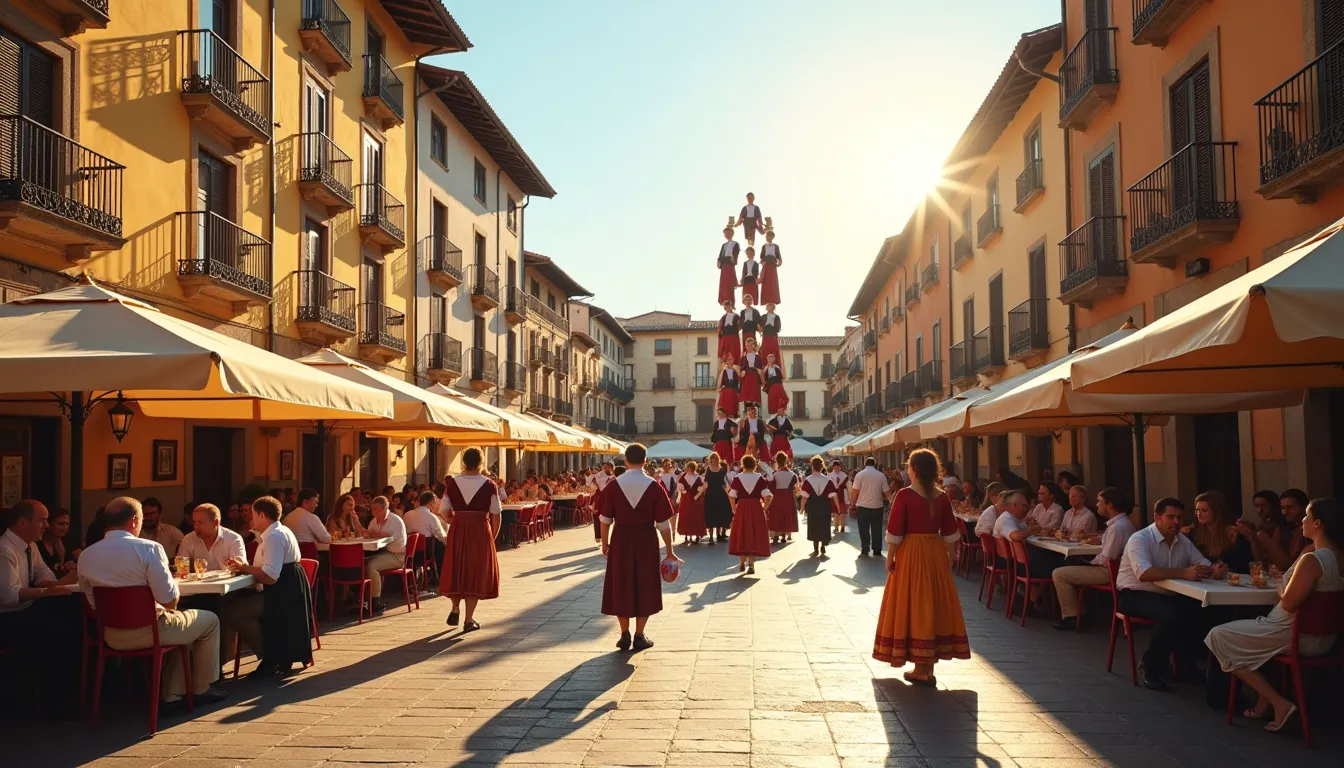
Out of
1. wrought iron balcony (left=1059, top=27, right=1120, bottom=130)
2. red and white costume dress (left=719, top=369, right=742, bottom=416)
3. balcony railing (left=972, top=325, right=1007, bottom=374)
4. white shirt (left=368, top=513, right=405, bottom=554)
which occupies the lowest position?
white shirt (left=368, top=513, right=405, bottom=554)

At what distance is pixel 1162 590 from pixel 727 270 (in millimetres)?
19708

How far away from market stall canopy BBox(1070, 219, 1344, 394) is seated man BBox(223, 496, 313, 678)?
6.03 meters

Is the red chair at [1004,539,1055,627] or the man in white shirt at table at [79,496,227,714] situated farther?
the red chair at [1004,539,1055,627]

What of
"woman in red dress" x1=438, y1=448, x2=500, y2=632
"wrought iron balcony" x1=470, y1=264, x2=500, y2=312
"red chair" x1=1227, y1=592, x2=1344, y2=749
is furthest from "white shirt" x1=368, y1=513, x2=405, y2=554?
"wrought iron balcony" x1=470, y1=264, x2=500, y2=312

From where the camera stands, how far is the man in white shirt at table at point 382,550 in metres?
11.1

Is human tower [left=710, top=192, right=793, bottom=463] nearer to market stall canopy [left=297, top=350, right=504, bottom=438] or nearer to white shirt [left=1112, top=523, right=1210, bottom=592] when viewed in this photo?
market stall canopy [left=297, top=350, right=504, bottom=438]

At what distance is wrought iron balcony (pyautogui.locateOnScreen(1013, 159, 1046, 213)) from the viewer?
810 inches

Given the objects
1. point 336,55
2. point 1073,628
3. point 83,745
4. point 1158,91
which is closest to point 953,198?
point 1158,91

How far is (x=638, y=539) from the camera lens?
8.95 metres

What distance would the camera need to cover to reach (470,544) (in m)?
9.99

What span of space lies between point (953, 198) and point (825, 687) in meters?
24.5

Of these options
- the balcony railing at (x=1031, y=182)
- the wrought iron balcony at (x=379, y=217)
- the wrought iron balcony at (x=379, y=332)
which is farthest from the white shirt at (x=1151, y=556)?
the wrought iron balcony at (x=379, y=217)

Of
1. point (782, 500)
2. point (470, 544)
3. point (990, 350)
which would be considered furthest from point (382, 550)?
point (990, 350)

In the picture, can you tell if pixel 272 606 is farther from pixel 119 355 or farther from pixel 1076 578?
pixel 1076 578
